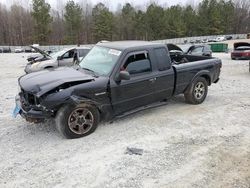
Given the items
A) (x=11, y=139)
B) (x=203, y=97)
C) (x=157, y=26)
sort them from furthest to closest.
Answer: (x=157, y=26)
(x=203, y=97)
(x=11, y=139)

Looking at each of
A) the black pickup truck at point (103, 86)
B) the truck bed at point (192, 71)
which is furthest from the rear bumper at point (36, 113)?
the truck bed at point (192, 71)

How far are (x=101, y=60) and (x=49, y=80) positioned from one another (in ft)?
4.33

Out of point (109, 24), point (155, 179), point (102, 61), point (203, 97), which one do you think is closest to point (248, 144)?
point (155, 179)

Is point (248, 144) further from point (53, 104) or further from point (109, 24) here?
point (109, 24)

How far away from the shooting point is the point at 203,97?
7.54m

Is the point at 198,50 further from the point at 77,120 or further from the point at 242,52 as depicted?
the point at 77,120

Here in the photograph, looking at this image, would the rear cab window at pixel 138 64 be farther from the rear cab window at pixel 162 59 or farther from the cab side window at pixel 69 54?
the cab side window at pixel 69 54

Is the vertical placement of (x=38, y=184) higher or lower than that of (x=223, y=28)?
lower

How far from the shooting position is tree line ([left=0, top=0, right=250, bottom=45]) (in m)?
66.6

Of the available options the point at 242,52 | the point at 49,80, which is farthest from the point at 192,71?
the point at 242,52

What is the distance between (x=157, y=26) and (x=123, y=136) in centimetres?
7258

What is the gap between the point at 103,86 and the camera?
5.38m

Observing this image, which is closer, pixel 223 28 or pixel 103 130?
pixel 103 130

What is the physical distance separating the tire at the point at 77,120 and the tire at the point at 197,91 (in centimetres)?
287
